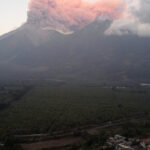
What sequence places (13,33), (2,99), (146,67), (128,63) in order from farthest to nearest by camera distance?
(13,33), (128,63), (146,67), (2,99)

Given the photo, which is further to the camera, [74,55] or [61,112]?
[74,55]

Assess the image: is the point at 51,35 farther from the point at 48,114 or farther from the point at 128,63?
the point at 48,114

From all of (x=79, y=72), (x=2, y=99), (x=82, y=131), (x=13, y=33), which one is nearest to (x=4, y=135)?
(x=82, y=131)

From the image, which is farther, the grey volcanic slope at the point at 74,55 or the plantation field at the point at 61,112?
the grey volcanic slope at the point at 74,55

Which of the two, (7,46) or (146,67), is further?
(7,46)

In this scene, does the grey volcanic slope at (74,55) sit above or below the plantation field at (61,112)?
above

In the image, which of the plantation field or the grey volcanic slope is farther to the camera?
the grey volcanic slope

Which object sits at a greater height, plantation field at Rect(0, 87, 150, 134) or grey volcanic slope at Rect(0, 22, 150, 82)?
grey volcanic slope at Rect(0, 22, 150, 82)

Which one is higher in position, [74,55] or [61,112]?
[74,55]
